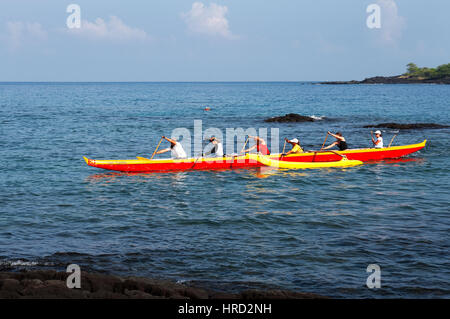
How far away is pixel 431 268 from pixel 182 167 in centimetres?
1288

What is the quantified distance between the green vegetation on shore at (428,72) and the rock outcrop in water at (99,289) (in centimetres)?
18225

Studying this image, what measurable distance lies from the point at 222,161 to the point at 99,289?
1372cm

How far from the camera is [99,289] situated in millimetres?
8211

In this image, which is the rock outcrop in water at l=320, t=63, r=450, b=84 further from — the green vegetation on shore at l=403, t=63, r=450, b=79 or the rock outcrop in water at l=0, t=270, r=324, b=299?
the rock outcrop in water at l=0, t=270, r=324, b=299

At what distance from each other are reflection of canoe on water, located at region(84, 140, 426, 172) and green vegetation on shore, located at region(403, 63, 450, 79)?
542ft

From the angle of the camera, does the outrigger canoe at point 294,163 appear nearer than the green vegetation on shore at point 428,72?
Yes

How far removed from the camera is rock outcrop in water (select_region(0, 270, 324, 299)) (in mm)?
7703

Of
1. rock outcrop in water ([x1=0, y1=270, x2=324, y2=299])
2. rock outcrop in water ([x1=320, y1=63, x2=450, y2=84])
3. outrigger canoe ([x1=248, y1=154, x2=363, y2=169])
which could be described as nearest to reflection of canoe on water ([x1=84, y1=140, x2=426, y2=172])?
outrigger canoe ([x1=248, y1=154, x2=363, y2=169])

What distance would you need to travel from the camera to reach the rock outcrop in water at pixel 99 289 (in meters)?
7.70

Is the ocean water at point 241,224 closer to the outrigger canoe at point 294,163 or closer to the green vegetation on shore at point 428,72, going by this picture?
the outrigger canoe at point 294,163

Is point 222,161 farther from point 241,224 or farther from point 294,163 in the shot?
point 241,224

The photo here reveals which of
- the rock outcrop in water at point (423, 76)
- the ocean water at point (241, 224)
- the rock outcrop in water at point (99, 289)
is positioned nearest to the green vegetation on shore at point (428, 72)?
the rock outcrop in water at point (423, 76)

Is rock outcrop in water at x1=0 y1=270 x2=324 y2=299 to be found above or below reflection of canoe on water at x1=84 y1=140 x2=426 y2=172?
below

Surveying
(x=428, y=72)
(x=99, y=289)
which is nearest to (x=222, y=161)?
(x=99, y=289)
